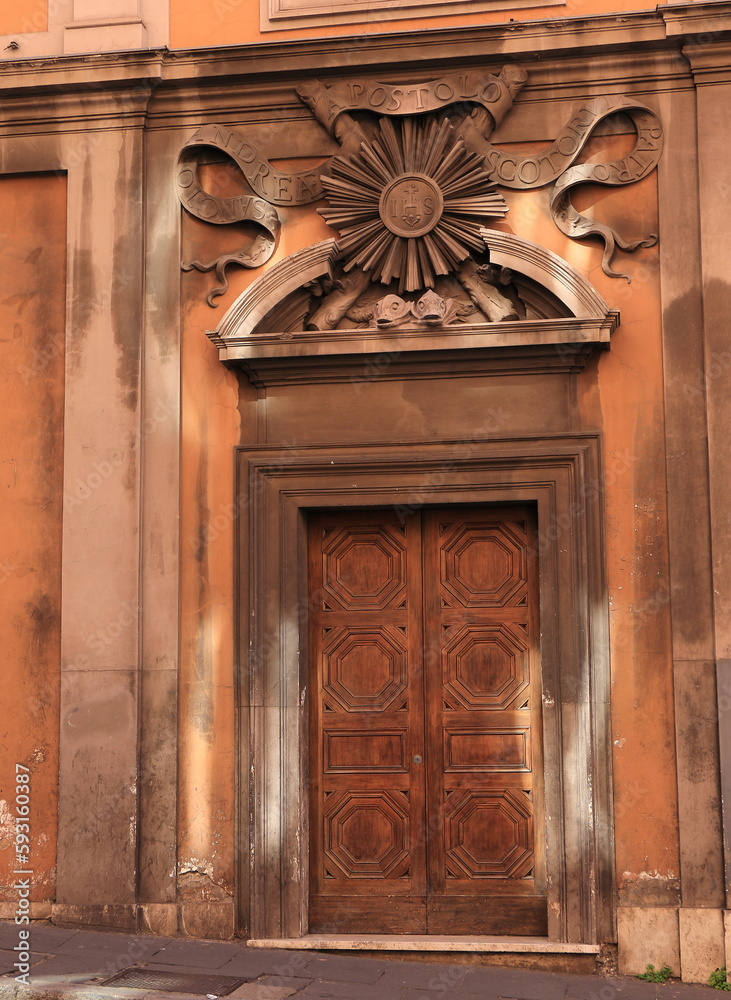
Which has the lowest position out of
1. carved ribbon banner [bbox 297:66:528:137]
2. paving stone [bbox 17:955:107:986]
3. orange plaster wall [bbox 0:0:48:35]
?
paving stone [bbox 17:955:107:986]

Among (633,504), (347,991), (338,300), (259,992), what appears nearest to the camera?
(259,992)

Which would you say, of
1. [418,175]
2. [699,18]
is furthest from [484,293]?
[699,18]

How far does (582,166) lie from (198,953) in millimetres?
5410

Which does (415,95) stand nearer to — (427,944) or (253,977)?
(427,944)

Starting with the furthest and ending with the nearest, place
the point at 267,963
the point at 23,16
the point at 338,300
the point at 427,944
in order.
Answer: the point at 23,16
the point at 338,300
the point at 427,944
the point at 267,963

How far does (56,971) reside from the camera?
679 cm

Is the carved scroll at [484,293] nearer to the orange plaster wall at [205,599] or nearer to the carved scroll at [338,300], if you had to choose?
the carved scroll at [338,300]

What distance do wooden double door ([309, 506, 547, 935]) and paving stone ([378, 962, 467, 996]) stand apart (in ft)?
1.38

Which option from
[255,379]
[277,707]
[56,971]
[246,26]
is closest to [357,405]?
[255,379]

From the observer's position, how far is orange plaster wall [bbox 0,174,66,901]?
7.92m

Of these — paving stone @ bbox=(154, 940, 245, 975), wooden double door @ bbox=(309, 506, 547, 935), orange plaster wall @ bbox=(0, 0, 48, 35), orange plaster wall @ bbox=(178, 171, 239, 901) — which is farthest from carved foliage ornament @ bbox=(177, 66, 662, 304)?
paving stone @ bbox=(154, 940, 245, 975)

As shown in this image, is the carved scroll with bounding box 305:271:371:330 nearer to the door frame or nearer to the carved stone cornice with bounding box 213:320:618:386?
the carved stone cornice with bounding box 213:320:618:386

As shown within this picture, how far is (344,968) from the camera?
7195 millimetres

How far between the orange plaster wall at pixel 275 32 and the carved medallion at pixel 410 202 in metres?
0.66
